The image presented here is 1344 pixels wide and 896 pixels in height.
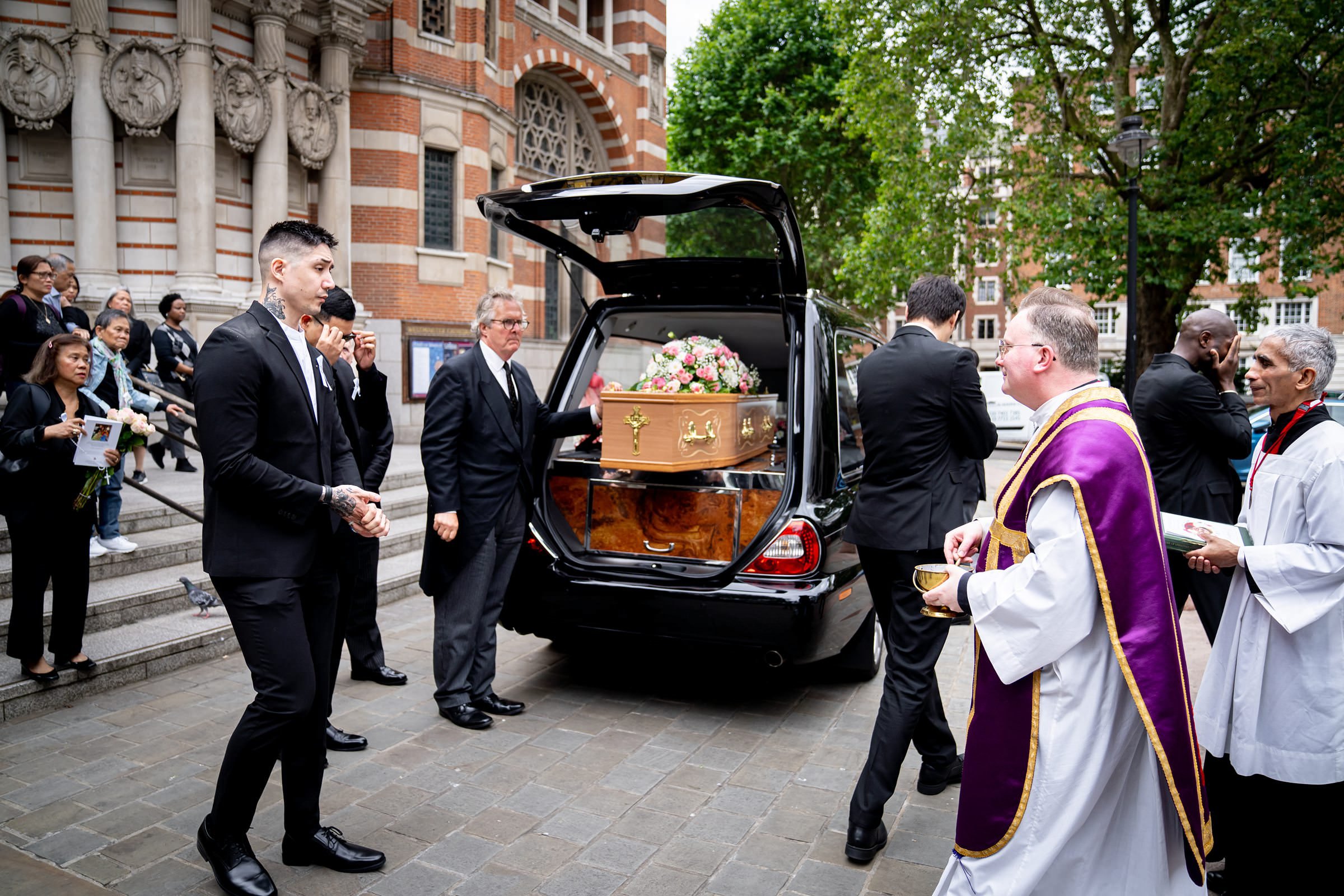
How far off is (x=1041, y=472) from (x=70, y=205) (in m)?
13.3

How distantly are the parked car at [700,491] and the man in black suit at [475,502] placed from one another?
0.19 meters

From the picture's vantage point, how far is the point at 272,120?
13039mm

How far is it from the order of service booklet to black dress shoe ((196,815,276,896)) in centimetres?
317

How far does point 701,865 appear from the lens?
10.7ft

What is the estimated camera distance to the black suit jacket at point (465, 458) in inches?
180

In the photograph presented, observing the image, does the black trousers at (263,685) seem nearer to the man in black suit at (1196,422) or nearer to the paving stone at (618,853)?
the paving stone at (618,853)

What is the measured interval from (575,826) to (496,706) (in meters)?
1.35

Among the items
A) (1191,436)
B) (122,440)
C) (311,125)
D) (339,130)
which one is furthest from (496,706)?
(339,130)

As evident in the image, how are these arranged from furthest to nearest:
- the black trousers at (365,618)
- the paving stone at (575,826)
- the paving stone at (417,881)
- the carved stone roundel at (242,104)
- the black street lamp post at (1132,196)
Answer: the carved stone roundel at (242,104), the black street lamp post at (1132,196), the black trousers at (365,618), the paving stone at (575,826), the paving stone at (417,881)

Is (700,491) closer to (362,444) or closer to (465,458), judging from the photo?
(465,458)

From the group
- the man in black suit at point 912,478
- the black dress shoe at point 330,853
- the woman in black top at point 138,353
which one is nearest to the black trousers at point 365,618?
A: the black dress shoe at point 330,853

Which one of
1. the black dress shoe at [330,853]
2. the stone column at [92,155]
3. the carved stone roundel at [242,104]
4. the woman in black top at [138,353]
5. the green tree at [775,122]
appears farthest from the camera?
the green tree at [775,122]

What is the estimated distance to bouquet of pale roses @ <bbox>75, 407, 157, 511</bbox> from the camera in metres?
4.63

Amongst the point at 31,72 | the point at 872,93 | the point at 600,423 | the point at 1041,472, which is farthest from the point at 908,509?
the point at 872,93
